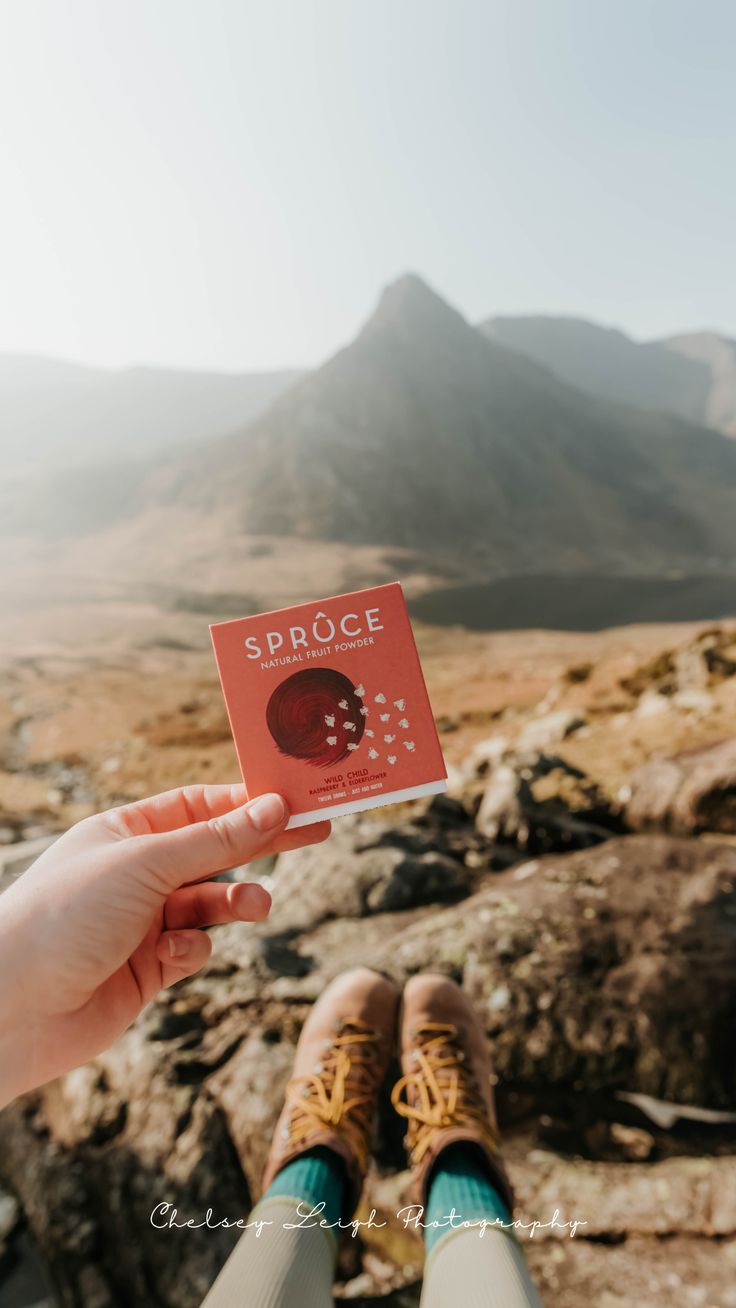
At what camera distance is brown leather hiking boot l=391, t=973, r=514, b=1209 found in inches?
116

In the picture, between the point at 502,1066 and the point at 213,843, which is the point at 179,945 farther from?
the point at 502,1066

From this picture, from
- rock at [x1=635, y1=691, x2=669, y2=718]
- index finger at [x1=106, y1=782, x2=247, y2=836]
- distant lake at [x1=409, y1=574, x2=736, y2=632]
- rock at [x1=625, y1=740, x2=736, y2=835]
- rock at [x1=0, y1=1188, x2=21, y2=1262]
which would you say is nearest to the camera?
index finger at [x1=106, y1=782, x2=247, y2=836]

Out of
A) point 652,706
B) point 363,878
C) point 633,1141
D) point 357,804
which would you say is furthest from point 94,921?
point 652,706

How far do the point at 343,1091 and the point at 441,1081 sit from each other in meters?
0.50

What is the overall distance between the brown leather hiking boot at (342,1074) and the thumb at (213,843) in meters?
1.66

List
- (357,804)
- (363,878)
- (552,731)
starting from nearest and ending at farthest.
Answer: (357,804), (363,878), (552,731)

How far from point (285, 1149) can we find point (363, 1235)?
1.84 ft

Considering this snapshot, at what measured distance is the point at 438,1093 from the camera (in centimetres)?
312

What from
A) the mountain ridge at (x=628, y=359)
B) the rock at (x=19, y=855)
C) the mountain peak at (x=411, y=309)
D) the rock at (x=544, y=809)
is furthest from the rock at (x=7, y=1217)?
the mountain ridge at (x=628, y=359)

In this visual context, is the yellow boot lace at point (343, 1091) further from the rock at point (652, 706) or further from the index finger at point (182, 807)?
the rock at point (652, 706)

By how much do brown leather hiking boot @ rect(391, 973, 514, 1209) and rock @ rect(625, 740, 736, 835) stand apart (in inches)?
116

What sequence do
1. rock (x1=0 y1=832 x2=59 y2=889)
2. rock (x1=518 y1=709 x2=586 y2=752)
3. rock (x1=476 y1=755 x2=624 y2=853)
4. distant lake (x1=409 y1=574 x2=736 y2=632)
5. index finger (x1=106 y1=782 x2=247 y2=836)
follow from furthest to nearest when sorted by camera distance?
distant lake (x1=409 y1=574 x2=736 y2=632), rock (x1=518 y1=709 x2=586 y2=752), rock (x1=0 y1=832 x2=59 y2=889), rock (x1=476 y1=755 x2=624 y2=853), index finger (x1=106 y1=782 x2=247 y2=836)

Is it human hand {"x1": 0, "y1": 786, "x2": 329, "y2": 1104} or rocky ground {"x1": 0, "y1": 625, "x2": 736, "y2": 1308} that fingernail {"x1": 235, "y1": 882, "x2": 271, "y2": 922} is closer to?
human hand {"x1": 0, "y1": 786, "x2": 329, "y2": 1104}

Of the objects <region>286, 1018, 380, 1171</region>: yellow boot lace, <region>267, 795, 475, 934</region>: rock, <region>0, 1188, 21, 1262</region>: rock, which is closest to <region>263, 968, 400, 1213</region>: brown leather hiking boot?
<region>286, 1018, 380, 1171</region>: yellow boot lace
